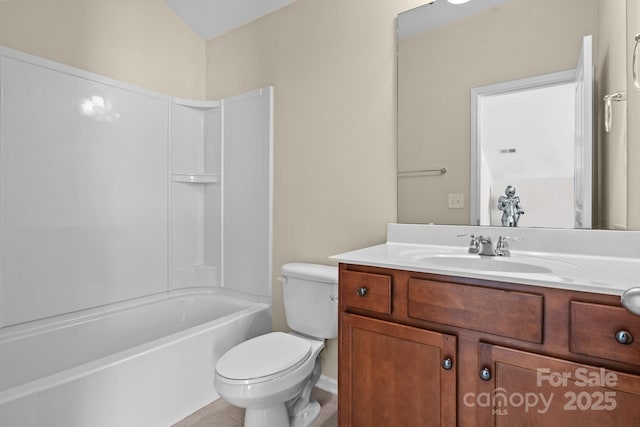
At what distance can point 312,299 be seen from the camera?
1.89 metres

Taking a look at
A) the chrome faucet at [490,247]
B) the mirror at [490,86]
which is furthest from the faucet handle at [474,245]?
the mirror at [490,86]

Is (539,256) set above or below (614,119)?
below

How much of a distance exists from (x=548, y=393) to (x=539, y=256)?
60 cm

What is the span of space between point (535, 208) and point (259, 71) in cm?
190

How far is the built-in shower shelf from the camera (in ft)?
8.36

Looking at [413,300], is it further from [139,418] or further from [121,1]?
[121,1]

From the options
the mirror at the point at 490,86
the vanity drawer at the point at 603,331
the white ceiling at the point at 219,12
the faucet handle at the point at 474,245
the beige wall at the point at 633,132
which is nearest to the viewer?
the vanity drawer at the point at 603,331

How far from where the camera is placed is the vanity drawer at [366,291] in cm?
121

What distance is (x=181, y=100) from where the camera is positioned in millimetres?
2562

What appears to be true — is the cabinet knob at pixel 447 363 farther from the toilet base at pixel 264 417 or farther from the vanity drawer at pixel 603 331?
the toilet base at pixel 264 417

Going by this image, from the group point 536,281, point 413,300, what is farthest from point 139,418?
point 536,281

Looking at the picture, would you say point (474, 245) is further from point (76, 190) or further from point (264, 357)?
point (76, 190)

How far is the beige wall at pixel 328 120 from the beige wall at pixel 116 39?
49 centimetres

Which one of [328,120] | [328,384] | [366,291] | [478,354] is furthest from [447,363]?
[328,120]
